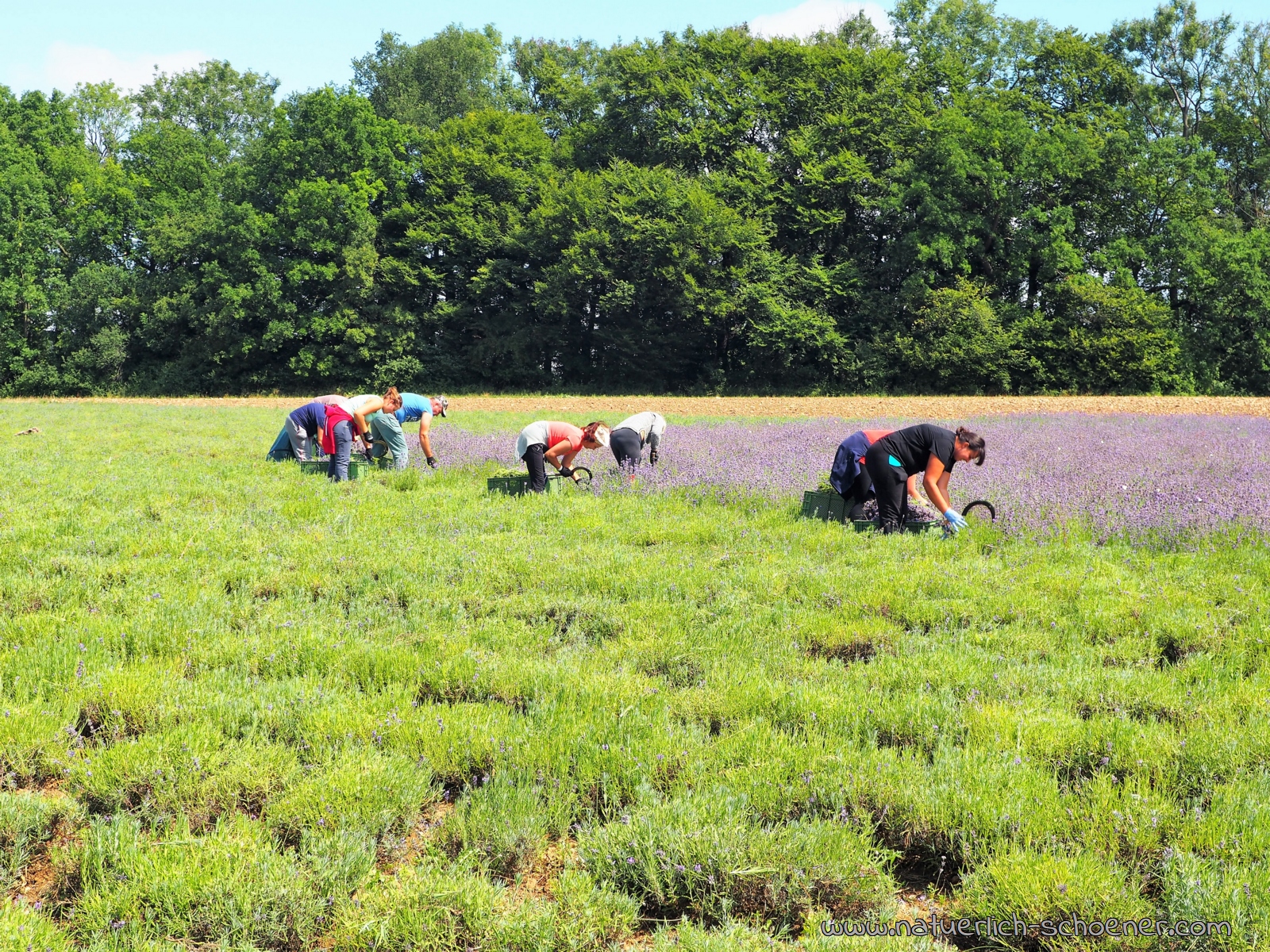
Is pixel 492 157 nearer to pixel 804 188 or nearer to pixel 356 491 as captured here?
pixel 804 188

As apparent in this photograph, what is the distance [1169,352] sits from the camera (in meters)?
38.7

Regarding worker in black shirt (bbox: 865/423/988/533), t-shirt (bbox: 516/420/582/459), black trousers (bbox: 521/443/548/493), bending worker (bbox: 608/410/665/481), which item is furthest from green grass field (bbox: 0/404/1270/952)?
bending worker (bbox: 608/410/665/481)

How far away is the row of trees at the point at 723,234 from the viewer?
40.2m

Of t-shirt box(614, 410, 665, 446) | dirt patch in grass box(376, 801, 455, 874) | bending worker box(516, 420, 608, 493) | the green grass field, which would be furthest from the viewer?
t-shirt box(614, 410, 665, 446)

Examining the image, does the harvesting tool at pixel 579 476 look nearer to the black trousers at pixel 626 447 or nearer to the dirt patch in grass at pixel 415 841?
the black trousers at pixel 626 447

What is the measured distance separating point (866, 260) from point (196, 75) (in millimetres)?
44309

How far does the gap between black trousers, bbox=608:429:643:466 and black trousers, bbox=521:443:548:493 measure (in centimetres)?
140

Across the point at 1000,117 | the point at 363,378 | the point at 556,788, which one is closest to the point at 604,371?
the point at 363,378

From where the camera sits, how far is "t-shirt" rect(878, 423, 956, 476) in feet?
26.5

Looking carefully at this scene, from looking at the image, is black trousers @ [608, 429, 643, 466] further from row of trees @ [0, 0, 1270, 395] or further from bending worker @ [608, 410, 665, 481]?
row of trees @ [0, 0, 1270, 395]

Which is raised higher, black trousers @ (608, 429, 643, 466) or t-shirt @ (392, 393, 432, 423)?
t-shirt @ (392, 393, 432, 423)

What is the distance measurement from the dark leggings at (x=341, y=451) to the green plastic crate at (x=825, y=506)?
588cm

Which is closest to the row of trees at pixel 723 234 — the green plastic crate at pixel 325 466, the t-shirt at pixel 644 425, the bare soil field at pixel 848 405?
the bare soil field at pixel 848 405

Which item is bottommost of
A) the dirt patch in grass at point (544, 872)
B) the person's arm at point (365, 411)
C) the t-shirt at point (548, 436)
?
the dirt patch in grass at point (544, 872)
